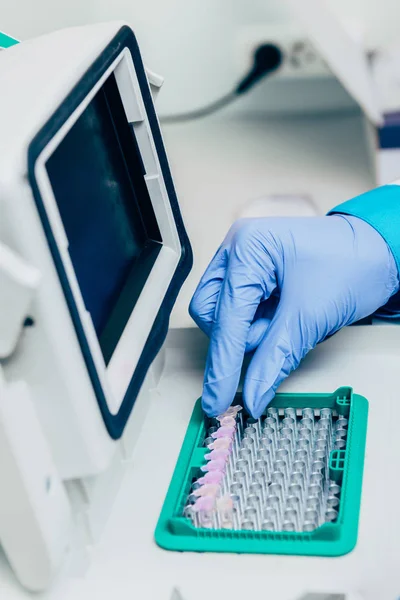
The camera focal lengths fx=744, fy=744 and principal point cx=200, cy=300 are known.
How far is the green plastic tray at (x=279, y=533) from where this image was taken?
825 millimetres

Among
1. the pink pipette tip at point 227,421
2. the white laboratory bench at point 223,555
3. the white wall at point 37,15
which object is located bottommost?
the white laboratory bench at point 223,555

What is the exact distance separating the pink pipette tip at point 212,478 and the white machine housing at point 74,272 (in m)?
0.12

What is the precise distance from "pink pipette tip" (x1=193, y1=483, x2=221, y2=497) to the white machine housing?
0.38 feet

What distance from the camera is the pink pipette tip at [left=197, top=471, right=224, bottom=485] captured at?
2.98 feet

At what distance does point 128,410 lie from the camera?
79 cm

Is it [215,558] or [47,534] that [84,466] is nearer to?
[47,534]

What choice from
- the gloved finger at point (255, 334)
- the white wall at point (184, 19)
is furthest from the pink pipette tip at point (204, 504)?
the white wall at point (184, 19)

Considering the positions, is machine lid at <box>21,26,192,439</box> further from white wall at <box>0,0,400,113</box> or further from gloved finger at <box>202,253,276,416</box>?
white wall at <box>0,0,400,113</box>

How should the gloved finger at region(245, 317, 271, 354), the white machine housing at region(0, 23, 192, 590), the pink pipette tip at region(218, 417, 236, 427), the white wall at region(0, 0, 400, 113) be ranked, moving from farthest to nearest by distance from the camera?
the white wall at region(0, 0, 400, 113) < the gloved finger at region(245, 317, 271, 354) < the pink pipette tip at region(218, 417, 236, 427) < the white machine housing at region(0, 23, 192, 590)

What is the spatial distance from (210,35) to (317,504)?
4.59 feet

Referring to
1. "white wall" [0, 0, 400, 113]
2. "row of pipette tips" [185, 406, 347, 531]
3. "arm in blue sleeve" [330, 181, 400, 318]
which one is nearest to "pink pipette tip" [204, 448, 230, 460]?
"row of pipette tips" [185, 406, 347, 531]

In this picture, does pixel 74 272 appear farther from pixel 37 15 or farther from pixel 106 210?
pixel 37 15

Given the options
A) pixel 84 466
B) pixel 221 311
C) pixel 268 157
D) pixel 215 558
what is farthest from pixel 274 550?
pixel 268 157

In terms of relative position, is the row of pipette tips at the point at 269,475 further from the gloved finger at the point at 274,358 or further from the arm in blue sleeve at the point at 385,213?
the arm in blue sleeve at the point at 385,213
